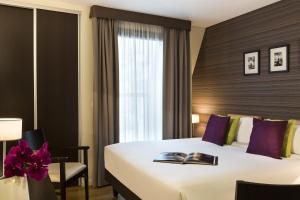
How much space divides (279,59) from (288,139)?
3.66 feet

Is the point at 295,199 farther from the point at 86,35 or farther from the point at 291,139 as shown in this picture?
the point at 86,35

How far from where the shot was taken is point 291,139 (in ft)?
9.51

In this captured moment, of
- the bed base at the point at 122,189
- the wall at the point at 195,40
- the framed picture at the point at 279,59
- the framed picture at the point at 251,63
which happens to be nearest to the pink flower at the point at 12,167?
the bed base at the point at 122,189

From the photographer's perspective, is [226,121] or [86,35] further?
[86,35]

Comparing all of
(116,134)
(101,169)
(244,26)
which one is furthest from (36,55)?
(244,26)

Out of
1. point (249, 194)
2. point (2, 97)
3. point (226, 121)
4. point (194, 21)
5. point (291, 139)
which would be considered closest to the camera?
point (249, 194)

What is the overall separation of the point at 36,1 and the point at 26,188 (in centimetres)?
293

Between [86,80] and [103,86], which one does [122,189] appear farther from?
[86,80]

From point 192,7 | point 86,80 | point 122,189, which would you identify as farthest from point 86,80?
point 192,7

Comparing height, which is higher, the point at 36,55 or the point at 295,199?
the point at 36,55

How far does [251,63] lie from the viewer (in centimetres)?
385

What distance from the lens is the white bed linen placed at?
77.2 inches

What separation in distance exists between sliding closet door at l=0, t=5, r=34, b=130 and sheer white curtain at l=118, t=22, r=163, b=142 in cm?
125

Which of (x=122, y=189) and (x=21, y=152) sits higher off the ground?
(x=21, y=152)
